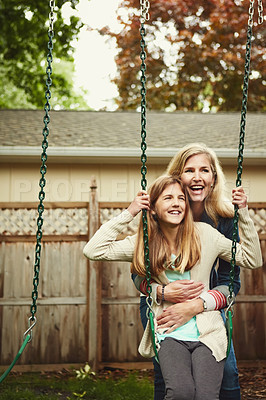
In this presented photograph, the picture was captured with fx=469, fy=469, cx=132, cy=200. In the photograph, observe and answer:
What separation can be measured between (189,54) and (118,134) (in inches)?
331

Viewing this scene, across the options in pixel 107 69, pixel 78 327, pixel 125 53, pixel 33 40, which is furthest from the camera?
pixel 107 69

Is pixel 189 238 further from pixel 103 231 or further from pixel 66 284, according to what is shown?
pixel 66 284

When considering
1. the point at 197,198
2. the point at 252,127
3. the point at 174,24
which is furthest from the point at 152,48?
the point at 197,198

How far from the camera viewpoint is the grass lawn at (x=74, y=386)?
470 centimetres

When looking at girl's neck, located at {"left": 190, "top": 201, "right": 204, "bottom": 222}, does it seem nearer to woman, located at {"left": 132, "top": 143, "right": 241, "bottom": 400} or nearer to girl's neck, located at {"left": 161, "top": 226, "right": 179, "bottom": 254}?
woman, located at {"left": 132, "top": 143, "right": 241, "bottom": 400}

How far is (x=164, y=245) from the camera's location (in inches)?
108

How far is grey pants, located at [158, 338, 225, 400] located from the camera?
92.5 inches

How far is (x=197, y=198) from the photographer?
299cm

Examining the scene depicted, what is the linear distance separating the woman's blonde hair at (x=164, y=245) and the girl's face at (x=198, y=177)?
0.52 ft

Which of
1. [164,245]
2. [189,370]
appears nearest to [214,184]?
[164,245]

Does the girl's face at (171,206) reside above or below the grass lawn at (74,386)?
above

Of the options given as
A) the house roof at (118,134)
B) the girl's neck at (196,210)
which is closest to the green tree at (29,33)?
the house roof at (118,134)

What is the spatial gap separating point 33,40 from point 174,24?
8554 mm

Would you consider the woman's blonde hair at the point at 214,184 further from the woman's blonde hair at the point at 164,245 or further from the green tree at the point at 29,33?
the green tree at the point at 29,33
